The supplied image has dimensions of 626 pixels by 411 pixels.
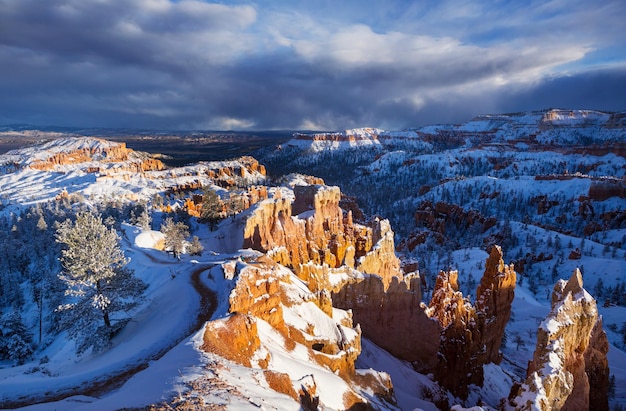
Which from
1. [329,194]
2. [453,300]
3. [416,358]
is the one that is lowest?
[416,358]

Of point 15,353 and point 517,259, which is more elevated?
point 15,353

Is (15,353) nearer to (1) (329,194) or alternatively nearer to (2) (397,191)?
(1) (329,194)

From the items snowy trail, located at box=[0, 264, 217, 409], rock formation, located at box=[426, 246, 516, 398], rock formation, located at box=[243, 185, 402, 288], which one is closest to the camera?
snowy trail, located at box=[0, 264, 217, 409]

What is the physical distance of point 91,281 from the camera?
19.9 m

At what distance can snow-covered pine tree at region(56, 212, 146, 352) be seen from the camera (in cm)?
1909

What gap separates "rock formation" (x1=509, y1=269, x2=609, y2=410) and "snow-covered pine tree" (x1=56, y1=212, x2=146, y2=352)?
2147cm

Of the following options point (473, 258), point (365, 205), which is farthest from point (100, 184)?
point (473, 258)

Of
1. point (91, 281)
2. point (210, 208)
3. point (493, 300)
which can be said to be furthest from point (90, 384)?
point (210, 208)

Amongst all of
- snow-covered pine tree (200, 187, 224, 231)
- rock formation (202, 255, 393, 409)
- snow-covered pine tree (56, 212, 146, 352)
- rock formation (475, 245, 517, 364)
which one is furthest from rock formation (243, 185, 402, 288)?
snow-covered pine tree (200, 187, 224, 231)

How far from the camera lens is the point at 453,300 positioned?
30.4 meters

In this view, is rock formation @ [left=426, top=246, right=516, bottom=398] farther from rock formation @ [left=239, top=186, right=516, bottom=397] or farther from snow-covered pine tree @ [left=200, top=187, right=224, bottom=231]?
snow-covered pine tree @ [left=200, top=187, right=224, bottom=231]

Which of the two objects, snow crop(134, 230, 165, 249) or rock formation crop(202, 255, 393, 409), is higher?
rock formation crop(202, 255, 393, 409)

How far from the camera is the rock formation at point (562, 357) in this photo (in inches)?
589

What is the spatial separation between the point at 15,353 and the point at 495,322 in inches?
1730
